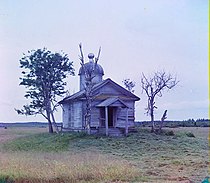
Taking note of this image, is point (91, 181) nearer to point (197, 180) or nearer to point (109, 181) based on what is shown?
point (109, 181)

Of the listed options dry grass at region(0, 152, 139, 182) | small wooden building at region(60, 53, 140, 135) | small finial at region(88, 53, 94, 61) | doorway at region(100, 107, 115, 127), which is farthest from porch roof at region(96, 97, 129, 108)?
dry grass at region(0, 152, 139, 182)

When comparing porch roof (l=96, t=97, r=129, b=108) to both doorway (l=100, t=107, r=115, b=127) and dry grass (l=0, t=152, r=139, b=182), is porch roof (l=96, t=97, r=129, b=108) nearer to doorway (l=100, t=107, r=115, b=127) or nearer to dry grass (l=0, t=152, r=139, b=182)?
doorway (l=100, t=107, r=115, b=127)

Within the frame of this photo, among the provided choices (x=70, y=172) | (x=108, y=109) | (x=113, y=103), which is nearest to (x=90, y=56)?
(x=108, y=109)

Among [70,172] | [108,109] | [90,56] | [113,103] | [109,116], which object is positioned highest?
[90,56]

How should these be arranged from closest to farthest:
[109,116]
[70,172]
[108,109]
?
[70,172] → [108,109] → [109,116]

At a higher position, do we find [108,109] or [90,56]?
[90,56]

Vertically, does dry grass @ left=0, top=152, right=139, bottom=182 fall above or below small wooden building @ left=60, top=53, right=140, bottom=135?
below

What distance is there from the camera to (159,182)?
1152cm

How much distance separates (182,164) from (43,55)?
84.1ft

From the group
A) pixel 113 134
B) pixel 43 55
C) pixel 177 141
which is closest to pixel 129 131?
pixel 113 134

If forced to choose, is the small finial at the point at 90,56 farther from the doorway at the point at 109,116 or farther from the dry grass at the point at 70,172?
the dry grass at the point at 70,172

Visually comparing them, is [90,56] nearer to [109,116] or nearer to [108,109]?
[108,109]

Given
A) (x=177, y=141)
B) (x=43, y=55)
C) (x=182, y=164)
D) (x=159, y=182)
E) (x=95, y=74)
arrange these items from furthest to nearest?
(x=43, y=55)
(x=95, y=74)
(x=177, y=141)
(x=182, y=164)
(x=159, y=182)

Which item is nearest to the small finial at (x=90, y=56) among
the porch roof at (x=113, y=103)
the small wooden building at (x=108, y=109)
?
the small wooden building at (x=108, y=109)
